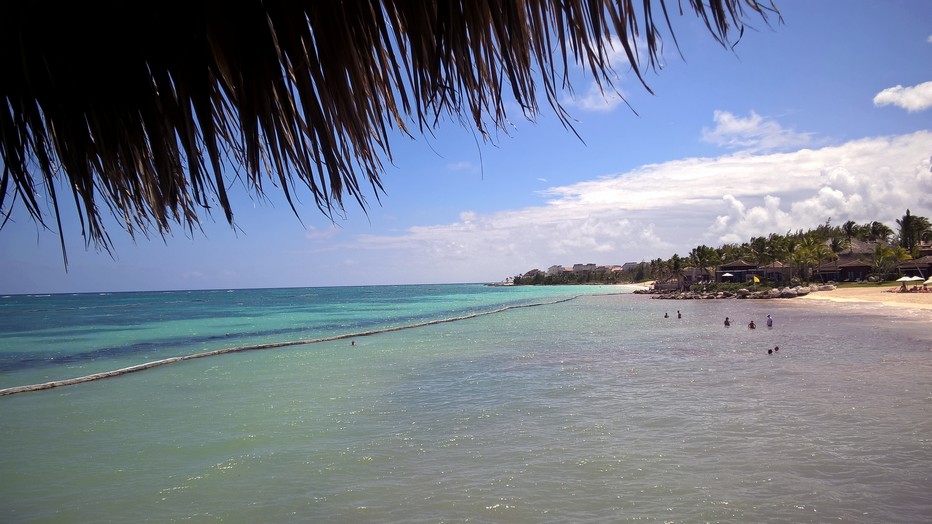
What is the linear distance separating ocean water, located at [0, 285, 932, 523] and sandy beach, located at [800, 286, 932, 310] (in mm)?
18520

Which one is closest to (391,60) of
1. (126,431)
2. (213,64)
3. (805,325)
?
(213,64)

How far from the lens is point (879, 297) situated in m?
38.8

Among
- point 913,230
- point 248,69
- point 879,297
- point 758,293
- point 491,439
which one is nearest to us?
point 248,69

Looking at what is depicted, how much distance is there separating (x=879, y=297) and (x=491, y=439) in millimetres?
42171

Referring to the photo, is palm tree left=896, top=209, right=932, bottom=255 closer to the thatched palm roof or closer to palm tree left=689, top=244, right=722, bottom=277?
palm tree left=689, top=244, right=722, bottom=277

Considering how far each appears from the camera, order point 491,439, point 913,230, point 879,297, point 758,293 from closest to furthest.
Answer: point 491,439, point 879,297, point 758,293, point 913,230

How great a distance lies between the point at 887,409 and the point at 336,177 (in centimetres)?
1174

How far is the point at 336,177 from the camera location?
1511 millimetres

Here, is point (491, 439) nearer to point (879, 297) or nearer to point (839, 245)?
point (879, 297)

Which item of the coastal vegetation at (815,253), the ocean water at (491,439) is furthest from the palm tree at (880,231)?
the ocean water at (491,439)

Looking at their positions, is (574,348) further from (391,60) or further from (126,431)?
(391,60)

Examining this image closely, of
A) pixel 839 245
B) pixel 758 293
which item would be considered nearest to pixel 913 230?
pixel 839 245

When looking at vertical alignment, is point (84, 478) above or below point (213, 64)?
below

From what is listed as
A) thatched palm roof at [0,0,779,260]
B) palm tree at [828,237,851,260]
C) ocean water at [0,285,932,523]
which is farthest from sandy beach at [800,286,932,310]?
thatched palm roof at [0,0,779,260]
